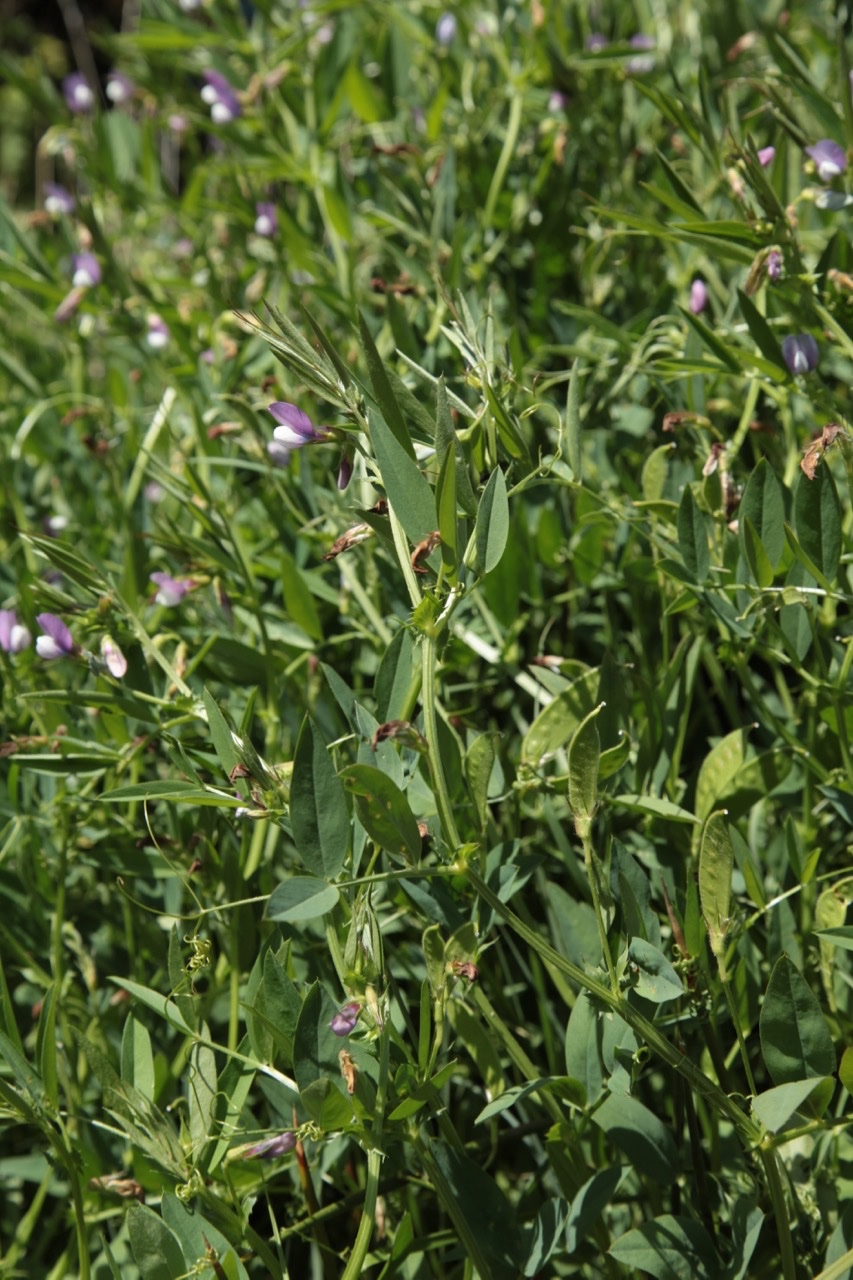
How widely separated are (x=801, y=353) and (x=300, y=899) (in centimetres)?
50

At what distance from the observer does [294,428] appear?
2.22ft

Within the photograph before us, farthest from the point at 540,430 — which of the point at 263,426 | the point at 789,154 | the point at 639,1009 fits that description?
the point at 639,1009

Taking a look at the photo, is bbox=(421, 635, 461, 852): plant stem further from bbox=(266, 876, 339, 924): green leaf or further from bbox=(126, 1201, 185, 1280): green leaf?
bbox=(126, 1201, 185, 1280): green leaf

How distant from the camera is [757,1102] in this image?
23.7 inches

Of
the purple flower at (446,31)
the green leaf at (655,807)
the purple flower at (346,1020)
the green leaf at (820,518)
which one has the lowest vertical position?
the green leaf at (655,807)

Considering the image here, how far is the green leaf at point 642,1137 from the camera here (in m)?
0.71

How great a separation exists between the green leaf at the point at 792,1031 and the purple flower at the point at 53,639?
520 mm

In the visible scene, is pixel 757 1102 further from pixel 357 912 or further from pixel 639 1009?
pixel 357 912

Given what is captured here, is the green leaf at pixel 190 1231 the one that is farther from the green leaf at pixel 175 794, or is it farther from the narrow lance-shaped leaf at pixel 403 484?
the narrow lance-shaped leaf at pixel 403 484

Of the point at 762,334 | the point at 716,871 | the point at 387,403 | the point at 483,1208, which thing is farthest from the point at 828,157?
the point at 483,1208

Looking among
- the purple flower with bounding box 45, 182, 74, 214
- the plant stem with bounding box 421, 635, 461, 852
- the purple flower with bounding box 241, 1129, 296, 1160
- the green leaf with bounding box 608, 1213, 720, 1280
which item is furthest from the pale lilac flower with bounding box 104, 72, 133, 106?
the green leaf with bounding box 608, 1213, 720, 1280

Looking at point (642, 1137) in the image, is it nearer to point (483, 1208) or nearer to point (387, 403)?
point (483, 1208)

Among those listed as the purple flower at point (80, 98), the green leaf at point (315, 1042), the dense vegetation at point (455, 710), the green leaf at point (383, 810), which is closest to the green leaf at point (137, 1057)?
the dense vegetation at point (455, 710)

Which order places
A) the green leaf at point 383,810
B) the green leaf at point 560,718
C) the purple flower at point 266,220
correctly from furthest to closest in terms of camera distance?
the purple flower at point 266,220
the green leaf at point 560,718
the green leaf at point 383,810
